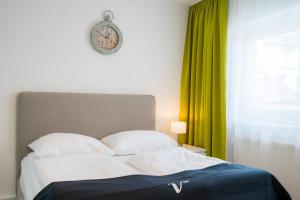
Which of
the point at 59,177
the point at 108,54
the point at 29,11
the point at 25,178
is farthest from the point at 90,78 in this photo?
the point at 59,177

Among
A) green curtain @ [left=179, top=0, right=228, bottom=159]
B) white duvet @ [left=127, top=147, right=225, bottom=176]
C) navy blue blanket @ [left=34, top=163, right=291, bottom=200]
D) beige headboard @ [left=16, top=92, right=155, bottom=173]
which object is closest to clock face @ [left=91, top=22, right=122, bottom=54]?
beige headboard @ [left=16, top=92, right=155, bottom=173]

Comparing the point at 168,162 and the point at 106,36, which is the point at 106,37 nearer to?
the point at 106,36

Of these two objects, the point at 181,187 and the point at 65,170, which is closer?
the point at 181,187

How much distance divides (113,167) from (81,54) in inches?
62.0

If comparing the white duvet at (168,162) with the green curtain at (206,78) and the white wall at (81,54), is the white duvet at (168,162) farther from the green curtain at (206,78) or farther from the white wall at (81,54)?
the white wall at (81,54)

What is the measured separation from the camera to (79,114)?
2.95 m

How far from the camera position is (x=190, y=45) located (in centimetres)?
371

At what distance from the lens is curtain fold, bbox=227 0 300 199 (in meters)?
2.51

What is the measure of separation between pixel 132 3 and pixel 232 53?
1.45m

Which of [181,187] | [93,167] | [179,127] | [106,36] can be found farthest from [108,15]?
[181,187]

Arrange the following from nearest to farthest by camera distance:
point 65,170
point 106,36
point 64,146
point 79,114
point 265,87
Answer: point 65,170, point 64,146, point 265,87, point 79,114, point 106,36

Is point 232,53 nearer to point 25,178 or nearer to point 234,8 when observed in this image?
point 234,8

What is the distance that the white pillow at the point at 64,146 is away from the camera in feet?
7.89

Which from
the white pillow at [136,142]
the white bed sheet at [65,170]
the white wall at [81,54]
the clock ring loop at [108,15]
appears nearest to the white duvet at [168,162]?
the white bed sheet at [65,170]
